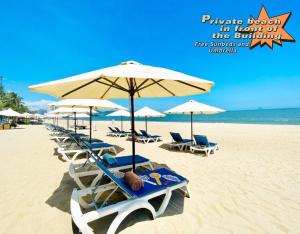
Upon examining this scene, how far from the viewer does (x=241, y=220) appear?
268 centimetres

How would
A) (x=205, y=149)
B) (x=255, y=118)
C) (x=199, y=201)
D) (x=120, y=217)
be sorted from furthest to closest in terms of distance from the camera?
(x=255, y=118)
(x=205, y=149)
(x=199, y=201)
(x=120, y=217)

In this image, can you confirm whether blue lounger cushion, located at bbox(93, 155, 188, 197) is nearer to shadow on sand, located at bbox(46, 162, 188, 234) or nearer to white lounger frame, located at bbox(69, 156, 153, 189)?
shadow on sand, located at bbox(46, 162, 188, 234)

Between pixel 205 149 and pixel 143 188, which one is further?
pixel 205 149

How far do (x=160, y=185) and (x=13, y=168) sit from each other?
5.04 metres

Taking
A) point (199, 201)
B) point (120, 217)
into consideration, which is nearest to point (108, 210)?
point (120, 217)

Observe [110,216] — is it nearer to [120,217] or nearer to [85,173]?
[120,217]

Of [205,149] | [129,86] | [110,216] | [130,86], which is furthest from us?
[205,149]

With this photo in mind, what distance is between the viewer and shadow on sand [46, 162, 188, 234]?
8.43ft

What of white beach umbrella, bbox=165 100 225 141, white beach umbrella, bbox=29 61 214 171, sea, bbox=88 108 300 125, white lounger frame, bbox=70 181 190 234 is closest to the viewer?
white lounger frame, bbox=70 181 190 234

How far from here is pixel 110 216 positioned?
9.18 feet

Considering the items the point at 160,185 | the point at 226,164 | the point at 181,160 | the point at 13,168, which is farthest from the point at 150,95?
the point at 13,168

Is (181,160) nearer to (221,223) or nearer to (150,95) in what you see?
(150,95)

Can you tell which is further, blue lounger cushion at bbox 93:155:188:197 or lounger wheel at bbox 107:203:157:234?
blue lounger cushion at bbox 93:155:188:197

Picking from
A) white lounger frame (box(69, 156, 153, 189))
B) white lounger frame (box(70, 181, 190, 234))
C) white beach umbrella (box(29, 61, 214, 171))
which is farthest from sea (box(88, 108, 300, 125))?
white lounger frame (box(70, 181, 190, 234))
